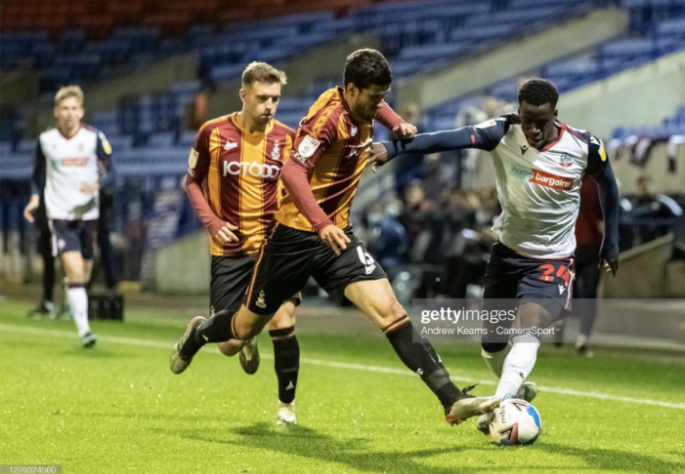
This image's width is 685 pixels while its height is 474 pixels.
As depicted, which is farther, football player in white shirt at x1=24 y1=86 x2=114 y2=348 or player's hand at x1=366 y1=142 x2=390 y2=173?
football player in white shirt at x1=24 y1=86 x2=114 y2=348

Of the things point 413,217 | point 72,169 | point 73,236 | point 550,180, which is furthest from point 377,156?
point 413,217

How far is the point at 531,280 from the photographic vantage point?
235 inches

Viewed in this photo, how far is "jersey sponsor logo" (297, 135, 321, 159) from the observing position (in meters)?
5.21

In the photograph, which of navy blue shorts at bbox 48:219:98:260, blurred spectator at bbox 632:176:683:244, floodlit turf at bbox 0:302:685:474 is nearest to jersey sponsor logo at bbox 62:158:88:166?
navy blue shorts at bbox 48:219:98:260

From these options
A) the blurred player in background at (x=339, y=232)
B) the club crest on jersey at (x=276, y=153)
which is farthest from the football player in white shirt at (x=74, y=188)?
the blurred player in background at (x=339, y=232)

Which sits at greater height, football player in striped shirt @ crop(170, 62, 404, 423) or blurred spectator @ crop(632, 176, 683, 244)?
football player in striped shirt @ crop(170, 62, 404, 423)

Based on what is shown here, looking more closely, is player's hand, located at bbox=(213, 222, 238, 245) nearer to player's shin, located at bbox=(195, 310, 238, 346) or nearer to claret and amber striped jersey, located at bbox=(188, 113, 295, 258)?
→ claret and amber striped jersey, located at bbox=(188, 113, 295, 258)

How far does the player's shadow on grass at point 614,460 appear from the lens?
496 centimetres

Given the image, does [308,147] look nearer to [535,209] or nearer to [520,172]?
[520,172]

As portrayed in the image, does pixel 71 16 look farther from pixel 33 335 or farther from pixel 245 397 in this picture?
pixel 245 397

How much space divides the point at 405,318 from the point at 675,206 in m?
8.61

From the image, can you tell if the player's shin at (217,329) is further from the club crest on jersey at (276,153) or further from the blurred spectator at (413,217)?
the blurred spectator at (413,217)

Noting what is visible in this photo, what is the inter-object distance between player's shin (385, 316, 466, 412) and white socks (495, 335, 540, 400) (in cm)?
68

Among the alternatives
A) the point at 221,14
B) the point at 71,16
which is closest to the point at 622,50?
the point at 221,14
